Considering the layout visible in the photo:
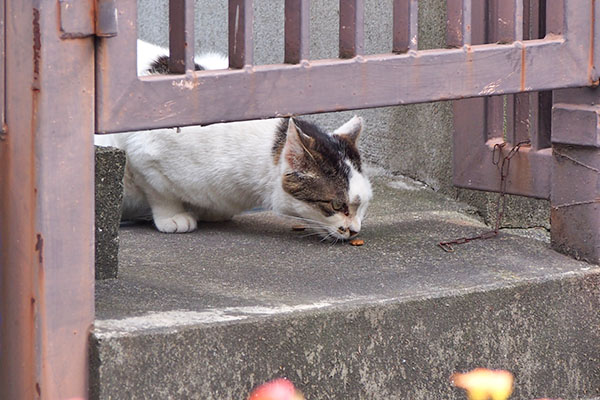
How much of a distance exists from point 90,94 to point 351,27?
0.71m

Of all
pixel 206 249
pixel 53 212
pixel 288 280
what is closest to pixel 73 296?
pixel 53 212

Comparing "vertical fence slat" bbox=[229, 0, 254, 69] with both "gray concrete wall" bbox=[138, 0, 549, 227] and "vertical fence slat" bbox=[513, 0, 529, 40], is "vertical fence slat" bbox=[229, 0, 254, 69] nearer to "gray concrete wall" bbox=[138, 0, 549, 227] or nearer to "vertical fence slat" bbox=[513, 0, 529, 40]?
"vertical fence slat" bbox=[513, 0, 529, 40]

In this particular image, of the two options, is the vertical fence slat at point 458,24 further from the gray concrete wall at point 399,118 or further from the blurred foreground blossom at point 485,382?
the gray concrete wall at point 399,118

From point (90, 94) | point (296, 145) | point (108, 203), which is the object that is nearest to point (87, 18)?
point (90, 94)

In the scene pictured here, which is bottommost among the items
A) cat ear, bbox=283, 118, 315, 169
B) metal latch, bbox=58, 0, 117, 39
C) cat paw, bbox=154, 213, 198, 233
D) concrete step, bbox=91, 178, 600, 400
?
concrete step, bbox=91, 178, 600, 400

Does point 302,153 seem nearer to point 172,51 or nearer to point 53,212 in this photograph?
point 172,51

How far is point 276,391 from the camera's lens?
242cm

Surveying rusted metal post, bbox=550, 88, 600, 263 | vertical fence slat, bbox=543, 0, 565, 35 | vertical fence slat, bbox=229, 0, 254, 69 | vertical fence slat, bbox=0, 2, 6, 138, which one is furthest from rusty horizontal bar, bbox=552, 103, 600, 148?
vertical fence slat, bbox=0, 2, 6, 138

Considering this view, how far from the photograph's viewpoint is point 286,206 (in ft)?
12.1

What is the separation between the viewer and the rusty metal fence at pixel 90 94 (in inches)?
83.0

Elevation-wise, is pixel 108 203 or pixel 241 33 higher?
pixel 241 33

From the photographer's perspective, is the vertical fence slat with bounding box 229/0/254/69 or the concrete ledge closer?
the concrete ledge

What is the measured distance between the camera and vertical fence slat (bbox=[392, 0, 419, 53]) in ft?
8.64

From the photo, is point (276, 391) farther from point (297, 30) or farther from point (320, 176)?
point (320, 176)
